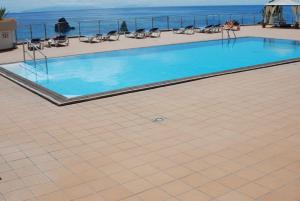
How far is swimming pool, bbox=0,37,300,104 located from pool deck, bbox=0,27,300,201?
3.18 ft

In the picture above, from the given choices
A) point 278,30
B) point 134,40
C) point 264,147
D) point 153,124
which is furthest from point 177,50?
point 264,147

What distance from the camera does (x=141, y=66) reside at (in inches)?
522

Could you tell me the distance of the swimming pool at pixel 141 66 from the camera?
10.2 meters

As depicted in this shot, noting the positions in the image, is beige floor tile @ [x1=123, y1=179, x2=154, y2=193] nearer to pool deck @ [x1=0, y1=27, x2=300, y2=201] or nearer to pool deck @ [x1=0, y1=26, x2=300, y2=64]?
pool deck @ [x1=0, y1=27, x2=300, y2=201]

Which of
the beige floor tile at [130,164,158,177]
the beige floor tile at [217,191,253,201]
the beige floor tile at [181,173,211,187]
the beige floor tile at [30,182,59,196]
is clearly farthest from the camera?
the beige floor tile at [130,164,158,177]

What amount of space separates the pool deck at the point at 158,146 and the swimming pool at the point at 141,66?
969mm

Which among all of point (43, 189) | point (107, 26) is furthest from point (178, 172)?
point (107, 26)

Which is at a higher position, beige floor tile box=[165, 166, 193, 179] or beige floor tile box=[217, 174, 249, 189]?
beige floor tile box=[165, 166, 193, 179]

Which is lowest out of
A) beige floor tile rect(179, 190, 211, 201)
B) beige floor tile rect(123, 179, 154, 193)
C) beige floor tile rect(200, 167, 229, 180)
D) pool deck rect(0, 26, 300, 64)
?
beige floor tile rect(179, 190, 211, 201)

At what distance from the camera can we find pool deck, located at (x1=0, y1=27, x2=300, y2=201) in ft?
14.7

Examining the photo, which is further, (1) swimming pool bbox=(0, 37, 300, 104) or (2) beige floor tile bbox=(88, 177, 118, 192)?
(1) swimming pool bbox=(0, 37, 300, 104)

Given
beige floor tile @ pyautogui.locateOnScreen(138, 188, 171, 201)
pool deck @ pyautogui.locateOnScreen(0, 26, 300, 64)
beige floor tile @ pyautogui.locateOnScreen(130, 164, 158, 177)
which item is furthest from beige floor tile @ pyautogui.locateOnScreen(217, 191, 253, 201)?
pool deck @ pyautogui.locateOnScreen(0, 26, 300, 64)

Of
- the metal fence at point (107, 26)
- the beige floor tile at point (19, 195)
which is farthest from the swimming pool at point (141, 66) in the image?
the metal fence at point (107, 26)

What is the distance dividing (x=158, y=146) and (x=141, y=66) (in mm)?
7785
